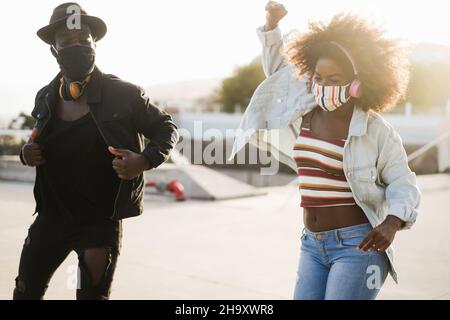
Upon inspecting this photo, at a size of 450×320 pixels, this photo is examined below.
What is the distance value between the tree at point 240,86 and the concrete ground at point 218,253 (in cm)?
4845

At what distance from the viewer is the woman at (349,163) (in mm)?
2539

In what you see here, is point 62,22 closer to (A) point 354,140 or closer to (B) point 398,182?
(A) point 354,140

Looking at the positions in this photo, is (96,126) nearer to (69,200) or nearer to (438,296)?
(69,200)

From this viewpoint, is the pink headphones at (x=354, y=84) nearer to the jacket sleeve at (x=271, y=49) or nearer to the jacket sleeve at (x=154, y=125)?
the jacket sleeve at (x=271, y=49)

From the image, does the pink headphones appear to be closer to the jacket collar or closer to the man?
the jacket collar

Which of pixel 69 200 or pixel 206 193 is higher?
pixel 69 200

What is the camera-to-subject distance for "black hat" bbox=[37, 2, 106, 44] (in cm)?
283

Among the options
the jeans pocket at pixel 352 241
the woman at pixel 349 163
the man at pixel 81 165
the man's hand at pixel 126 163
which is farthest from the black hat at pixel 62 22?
the jeans pocket at pixel 352 241

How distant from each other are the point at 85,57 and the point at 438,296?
354 centimetres

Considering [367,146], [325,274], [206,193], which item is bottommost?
[206,193]

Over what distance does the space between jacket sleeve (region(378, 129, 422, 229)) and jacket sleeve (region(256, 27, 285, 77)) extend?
72cm
